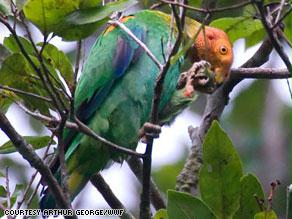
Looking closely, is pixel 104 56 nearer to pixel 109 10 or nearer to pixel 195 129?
pixel 195 129

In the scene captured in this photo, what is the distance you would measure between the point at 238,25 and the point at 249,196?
0.84 meters

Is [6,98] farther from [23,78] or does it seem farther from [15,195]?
[15,195]

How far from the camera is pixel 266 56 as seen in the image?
3123mm

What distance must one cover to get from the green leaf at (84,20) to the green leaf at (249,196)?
638mm

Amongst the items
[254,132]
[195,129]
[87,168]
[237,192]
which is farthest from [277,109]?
[237,192]

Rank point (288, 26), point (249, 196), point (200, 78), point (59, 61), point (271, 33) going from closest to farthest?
1. point (271, 33)
2. point (249, 196)
3. point (59, 61)
4. point (288, 26)
5. point (200, 78)

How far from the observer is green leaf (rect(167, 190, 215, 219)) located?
234cm

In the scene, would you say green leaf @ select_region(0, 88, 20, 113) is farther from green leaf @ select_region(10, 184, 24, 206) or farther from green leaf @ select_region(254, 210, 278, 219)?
green leaf @ select_region(254, 210, 278, 219)

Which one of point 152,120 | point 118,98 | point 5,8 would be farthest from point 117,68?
point 5,8

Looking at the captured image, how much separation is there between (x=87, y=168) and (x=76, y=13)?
0.91 metres

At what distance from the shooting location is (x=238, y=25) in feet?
9.84

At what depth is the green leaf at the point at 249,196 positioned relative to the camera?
238cm

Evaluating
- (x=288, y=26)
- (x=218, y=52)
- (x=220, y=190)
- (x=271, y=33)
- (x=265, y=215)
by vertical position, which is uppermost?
(x=218, y=52)

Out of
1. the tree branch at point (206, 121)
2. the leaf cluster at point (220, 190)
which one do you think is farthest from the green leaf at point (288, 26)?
the leaf cluster at point (220, 190)
